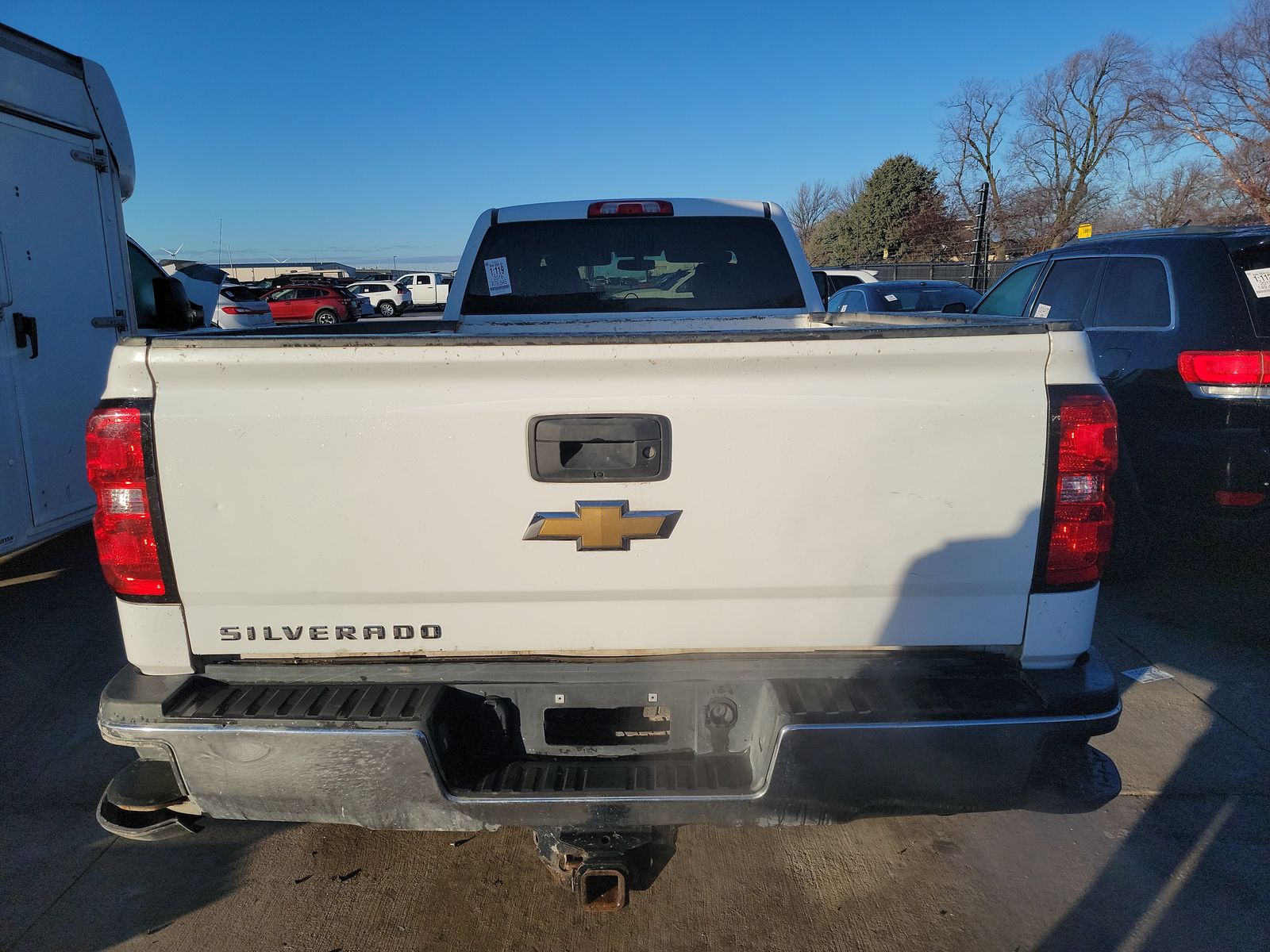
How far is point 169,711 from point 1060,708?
2.18 meters

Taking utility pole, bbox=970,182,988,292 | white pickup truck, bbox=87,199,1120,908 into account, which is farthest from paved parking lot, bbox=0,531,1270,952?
utility pole, bbox=970,182,988,292

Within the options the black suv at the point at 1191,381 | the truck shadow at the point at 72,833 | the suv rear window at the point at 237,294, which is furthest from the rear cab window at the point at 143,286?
the suv rear window at the point at 237,294

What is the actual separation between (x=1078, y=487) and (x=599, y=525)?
3.89 ft

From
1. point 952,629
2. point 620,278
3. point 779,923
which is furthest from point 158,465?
point 620,278

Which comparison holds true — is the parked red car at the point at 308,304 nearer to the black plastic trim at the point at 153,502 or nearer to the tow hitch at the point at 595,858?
the black plastic trim at the point at 153,502

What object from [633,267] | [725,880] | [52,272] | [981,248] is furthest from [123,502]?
[981,248]

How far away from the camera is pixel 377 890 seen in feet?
9.00

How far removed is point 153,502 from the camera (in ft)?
6.73

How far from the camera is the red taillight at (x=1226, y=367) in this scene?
4.38 m

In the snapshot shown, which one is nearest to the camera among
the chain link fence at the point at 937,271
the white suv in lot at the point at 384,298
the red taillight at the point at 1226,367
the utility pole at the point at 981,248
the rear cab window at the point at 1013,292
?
the red taillight at the point at 1226,367

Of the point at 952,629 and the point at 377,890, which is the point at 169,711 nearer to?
the point at 377,890

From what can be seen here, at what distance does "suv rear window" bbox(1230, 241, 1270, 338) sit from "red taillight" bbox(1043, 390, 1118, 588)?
3196 millimetres

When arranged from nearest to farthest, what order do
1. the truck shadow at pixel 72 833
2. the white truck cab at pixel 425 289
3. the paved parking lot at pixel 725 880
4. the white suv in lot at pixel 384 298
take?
the paved parking lot at pixel 725 880 < the truck shadow at pixel 72 833 < the white suv in lot at pixel 384 298 < the white truck cab at pixel 425 289

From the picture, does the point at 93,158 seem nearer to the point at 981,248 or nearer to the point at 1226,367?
the point at 1226,367
